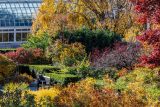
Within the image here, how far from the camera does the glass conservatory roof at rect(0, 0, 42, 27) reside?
1783 inches

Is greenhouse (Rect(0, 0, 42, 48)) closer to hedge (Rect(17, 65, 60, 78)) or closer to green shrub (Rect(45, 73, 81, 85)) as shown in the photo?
hedge (Rect(17, 65, 60, 78))

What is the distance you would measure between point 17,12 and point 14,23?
1631 millimetres

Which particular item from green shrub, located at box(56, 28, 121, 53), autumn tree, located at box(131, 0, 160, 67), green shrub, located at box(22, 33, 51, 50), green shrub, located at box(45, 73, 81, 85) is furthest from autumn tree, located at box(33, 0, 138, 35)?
autumn tree, located at box(131, 0, 160, 67)

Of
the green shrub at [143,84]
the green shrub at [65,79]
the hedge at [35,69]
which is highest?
the green shrub at [143,84]

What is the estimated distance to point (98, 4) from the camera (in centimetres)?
3125

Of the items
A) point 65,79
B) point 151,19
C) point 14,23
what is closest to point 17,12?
point 14,23

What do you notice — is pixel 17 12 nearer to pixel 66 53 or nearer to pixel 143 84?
pixel 66 53

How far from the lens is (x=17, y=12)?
4644 centimetres

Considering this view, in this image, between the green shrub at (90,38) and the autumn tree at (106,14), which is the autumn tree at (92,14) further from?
the green shrub at (90,38)

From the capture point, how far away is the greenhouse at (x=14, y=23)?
44656 millimetres

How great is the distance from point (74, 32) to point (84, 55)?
128 inches

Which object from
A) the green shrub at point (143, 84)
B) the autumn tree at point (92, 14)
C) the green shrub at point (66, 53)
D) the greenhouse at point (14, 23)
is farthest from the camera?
the greenhouse at point (14, 23)

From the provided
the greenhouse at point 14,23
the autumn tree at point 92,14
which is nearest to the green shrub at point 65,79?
the autumn tree at point 92,14

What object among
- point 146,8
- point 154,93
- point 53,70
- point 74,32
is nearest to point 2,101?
point 146,8
